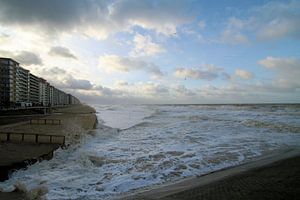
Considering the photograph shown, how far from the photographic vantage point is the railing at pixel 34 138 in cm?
1331

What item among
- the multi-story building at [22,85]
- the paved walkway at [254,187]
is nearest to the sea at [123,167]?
the paved walkway at [254,187]

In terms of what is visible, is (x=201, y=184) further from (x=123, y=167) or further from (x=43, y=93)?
(x=43, y=93)

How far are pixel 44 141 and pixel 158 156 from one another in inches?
270

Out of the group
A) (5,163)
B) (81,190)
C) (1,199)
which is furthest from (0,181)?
(81,190)

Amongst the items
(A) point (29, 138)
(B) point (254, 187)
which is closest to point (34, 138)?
(A) point (29, 138)

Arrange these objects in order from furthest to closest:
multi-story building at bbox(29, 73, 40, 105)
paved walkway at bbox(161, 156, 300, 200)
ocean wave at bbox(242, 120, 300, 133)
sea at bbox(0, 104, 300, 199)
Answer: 1. multi-story building at bbox(29, 73, 40, 105)
2. ocean wave at bbox(242, 120, 300, 133)
3. sea at bbox(0, 104, 300, 199)
4. paved walkway at bbox(161, 156, 300, 200)

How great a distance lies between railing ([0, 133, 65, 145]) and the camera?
43.7 feet

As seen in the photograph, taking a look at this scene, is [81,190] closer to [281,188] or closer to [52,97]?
[281,188]

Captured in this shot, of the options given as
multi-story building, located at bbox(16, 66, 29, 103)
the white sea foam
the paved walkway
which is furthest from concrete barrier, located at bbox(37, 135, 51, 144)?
multi-story building, located at bbox(16, 66, 29, 103)

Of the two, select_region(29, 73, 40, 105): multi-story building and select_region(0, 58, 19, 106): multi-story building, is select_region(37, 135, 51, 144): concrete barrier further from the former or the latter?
select_region(29, 73, 40, 105): multi-story building

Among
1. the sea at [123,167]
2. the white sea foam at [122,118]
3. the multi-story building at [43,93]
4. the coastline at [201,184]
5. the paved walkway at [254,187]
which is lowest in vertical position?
the white sea foam at [122,118]

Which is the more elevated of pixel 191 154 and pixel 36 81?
pixel 36 81

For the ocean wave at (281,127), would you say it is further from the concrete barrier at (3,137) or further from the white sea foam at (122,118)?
the concrete barrier at (3,137)

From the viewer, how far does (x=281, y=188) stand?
6059mm
